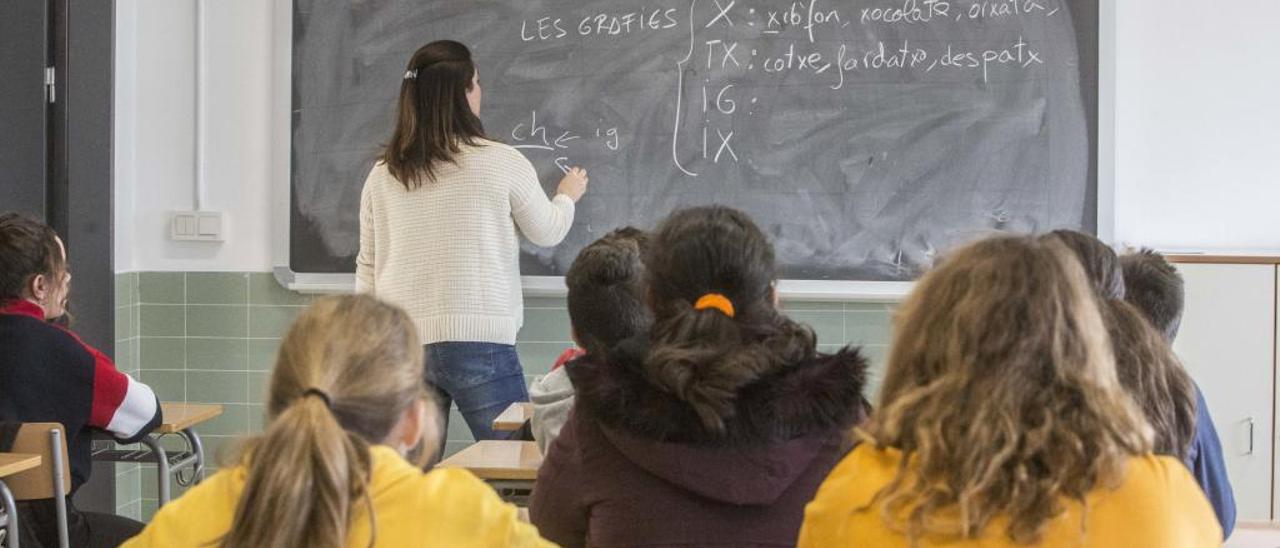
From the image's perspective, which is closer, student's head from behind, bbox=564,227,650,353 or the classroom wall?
student's head from behind, bbox=564,227,650,353

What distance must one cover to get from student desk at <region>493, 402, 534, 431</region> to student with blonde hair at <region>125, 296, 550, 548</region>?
1.60 metres

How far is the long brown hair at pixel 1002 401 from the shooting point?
145 cm

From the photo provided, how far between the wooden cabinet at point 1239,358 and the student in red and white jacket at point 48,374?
300 centimetres

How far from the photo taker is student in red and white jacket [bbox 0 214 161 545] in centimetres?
310

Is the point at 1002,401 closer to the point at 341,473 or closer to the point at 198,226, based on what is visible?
the point at 341,473

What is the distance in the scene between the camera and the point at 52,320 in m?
3.20

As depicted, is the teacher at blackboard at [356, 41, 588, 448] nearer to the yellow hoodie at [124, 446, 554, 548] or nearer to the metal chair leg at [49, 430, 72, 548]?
the metal chair leg at [49, 430, 72, 548]

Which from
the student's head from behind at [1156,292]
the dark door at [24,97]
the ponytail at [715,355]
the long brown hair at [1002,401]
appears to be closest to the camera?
the long brown hair at [1002,401]

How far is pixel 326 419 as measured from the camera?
150cm

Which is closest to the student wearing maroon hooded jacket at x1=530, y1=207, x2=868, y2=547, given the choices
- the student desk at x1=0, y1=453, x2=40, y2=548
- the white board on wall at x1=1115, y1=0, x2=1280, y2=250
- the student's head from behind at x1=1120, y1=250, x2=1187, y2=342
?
the student's head from behind at x1=1120, y1=250, x2=1187, y2=342

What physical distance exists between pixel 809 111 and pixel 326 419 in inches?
125

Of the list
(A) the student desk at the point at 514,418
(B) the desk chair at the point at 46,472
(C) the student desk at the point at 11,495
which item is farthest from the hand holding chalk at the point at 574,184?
(C) the student desk at the point at 11,495

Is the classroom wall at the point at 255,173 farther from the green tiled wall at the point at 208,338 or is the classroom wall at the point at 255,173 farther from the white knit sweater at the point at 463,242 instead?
the white knit sweater at the point at 463,242

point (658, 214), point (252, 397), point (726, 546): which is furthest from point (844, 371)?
point (252, 397)
